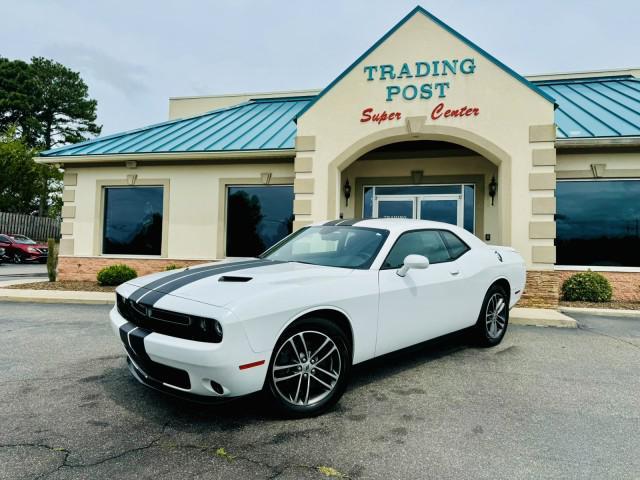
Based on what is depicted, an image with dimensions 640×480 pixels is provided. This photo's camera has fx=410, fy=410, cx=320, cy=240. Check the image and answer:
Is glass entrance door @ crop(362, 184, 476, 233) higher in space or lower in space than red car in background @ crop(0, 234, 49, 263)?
higher

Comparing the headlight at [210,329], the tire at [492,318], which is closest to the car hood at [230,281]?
the headlight at [210,329]

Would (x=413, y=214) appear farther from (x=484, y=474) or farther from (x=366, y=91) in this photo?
(x=484, y=474)

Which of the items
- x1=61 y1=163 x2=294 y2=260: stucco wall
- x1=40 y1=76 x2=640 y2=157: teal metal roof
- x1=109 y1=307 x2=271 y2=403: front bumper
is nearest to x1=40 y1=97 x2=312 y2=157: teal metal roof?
x1=40 y1=76 x2=640 y2=157: teal metal roof

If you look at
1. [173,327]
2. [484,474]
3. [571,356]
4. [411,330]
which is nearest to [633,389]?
[571,356]

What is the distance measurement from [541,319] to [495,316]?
2.32 meters

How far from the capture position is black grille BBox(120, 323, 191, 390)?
289 centimetres

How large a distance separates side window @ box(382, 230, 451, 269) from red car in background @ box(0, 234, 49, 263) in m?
24.4

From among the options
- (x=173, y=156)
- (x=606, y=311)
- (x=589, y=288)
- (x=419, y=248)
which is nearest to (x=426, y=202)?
(x=589, y=288)

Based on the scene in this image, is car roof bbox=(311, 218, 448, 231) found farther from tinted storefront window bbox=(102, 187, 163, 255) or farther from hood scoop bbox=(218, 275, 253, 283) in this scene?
tinted storefront window bbox=(102, 187, 163, 255)

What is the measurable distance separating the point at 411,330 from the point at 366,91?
22.8 ft

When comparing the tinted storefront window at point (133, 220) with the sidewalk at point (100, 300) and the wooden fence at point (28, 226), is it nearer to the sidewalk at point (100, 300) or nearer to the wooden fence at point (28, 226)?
the sidewalk at point (100, 300)

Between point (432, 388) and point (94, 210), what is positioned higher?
point (94, 210)

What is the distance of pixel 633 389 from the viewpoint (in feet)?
12.9

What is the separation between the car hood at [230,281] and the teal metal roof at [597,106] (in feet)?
27.1
